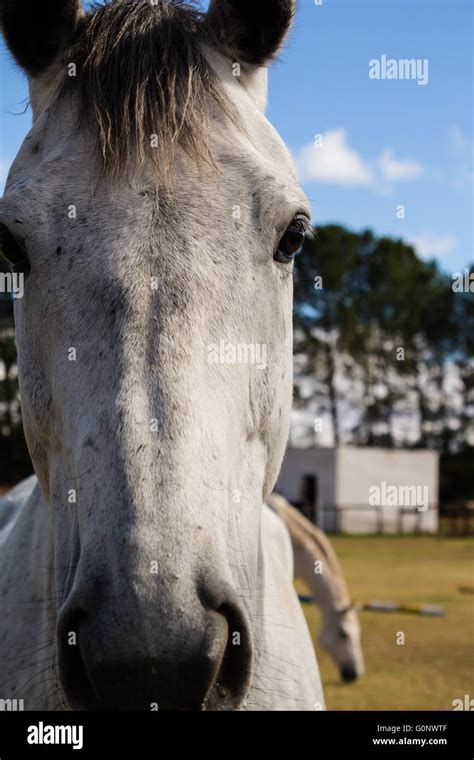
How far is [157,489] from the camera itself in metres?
1.76

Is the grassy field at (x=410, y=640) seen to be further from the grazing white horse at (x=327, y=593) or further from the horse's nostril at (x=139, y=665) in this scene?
the horse's nostril at (x=139, y=665)

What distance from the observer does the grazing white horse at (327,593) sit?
8.85 m

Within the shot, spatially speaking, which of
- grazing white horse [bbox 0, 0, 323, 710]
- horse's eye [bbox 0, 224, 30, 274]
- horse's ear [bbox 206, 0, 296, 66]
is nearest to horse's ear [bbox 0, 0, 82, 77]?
grazing white horse [bbox 0, 0, 323, 710]

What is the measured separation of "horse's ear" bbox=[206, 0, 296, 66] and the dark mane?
0.13m

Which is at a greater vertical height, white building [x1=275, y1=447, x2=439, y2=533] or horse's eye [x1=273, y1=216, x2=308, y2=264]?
horse's eye [x1=273, y1=216, x2=308, y2=264]


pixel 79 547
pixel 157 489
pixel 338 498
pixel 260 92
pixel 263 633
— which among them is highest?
pixel 260 92

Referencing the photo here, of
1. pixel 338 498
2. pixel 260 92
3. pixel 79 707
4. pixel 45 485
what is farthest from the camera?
pixel 338 498

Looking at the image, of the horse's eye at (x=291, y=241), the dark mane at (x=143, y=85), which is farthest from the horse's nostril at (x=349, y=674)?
the dark mane at (x=143, y=85)

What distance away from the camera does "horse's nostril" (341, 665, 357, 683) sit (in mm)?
8641

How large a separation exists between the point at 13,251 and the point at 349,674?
25.0 ft

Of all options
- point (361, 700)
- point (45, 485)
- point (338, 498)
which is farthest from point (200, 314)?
point (338, 498)

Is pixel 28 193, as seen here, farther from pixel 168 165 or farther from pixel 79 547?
pixel 79 547

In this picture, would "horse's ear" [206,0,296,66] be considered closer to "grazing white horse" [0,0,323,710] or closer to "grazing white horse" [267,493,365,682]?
"grazing white horse" [0,0,323,710]

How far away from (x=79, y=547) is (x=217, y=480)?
0.41 metres
